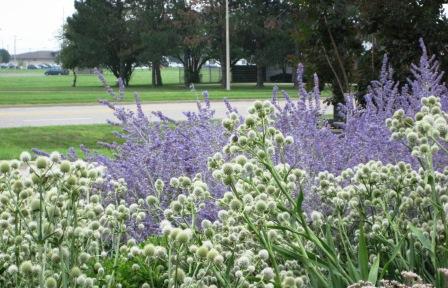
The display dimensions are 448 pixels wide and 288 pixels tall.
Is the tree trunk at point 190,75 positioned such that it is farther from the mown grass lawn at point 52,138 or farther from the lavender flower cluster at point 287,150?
the lavender flower cluster at point 287,150

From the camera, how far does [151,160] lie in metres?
4.43

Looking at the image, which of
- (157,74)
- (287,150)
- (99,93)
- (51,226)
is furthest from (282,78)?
(51,226)

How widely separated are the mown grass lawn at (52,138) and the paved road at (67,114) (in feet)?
6.78

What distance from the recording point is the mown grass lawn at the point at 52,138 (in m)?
14.9

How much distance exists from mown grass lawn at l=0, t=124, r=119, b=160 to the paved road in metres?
2.07

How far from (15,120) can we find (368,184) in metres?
18.8

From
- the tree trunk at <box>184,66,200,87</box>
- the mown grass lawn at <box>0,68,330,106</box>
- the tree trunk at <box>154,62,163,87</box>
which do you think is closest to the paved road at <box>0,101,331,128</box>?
the mown grass lawn at <box>0,68,330,106</box>

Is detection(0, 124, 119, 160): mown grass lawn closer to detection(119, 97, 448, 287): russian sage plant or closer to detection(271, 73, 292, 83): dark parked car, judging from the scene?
detection(119, 97, 448, 287): russian sage plant

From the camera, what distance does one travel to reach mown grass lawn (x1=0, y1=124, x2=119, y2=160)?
48.8 ft

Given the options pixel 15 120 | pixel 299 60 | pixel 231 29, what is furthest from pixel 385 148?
pixel 231 29

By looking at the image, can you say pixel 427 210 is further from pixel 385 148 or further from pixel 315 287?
pixel 385 148

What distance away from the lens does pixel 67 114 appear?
23094mm

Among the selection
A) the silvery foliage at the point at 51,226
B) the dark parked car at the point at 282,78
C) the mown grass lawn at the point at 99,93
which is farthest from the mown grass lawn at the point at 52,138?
the dark parked car at the point at 282,78

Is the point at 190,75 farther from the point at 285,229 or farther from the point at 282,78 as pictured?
the point at 285,229
